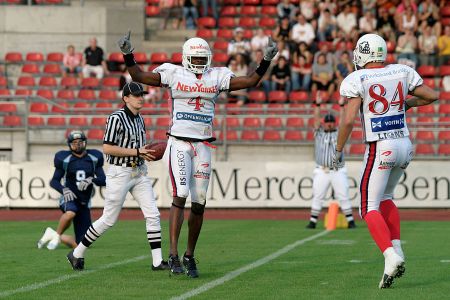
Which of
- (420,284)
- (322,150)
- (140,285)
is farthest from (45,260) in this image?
(322,150)

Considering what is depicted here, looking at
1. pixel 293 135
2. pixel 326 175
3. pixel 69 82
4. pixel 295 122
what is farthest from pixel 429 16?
pixel 326 175

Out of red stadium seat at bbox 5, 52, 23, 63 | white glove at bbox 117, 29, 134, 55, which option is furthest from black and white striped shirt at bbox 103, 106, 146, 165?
red stadium seat at bbox 5, 52, 23, 63

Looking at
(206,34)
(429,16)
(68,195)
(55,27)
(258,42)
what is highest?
(429,16)

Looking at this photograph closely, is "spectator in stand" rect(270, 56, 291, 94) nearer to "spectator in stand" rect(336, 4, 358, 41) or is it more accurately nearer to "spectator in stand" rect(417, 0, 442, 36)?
"spectator in stand" rect(336, 4, 358, 41)

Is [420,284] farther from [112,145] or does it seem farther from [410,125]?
[410,125]

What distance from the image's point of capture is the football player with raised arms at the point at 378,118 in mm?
8961

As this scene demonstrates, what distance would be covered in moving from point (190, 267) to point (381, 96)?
228cm

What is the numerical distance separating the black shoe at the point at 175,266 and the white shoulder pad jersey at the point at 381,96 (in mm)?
2079

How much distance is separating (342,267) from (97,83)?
51.4 feet

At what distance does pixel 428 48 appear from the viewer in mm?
25219

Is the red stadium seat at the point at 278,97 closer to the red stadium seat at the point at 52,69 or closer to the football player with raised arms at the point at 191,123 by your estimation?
the red stadium seat at the point at 52,69

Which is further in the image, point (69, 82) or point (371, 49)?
point (69, 82)

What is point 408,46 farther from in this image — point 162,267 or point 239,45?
point 162,267

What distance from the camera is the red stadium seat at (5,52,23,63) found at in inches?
1059
